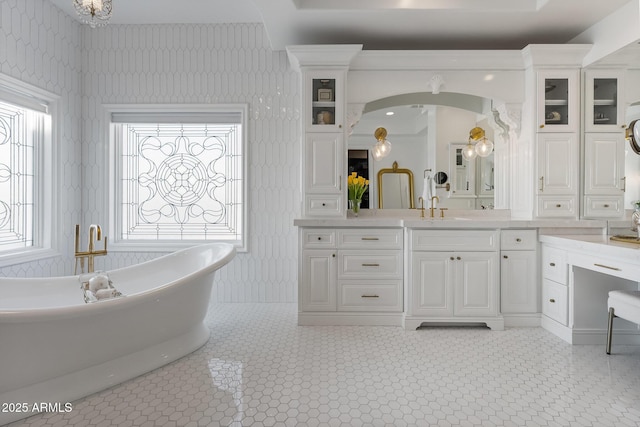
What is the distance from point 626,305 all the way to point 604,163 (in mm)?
1508

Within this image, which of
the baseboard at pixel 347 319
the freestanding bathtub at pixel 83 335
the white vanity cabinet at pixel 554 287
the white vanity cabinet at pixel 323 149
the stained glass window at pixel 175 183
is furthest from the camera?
the stained glass window at pixel 175 183

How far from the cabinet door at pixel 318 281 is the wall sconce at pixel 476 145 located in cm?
171

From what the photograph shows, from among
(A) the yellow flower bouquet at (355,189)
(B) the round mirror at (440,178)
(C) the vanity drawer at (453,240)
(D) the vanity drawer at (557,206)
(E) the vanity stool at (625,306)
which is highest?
(B) the round mirror at (440,178)

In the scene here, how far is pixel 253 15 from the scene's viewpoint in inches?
148

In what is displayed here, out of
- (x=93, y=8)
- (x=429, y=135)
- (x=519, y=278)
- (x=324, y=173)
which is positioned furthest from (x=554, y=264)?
(x=93, y=8)

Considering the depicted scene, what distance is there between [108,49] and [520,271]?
4.63m

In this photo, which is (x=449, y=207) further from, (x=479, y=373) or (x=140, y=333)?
(x=140, y=333)

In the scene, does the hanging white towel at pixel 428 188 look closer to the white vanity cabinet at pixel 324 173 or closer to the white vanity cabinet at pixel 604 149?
the white vanity cabinet at pixel 324 173

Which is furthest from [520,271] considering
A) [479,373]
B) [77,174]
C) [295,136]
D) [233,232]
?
[77,174]

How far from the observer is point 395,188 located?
3729 mm

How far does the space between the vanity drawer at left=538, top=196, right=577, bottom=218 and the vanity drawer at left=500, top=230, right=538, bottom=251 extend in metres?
0.27

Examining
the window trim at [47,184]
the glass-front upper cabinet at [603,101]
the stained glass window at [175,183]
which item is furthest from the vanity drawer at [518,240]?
the window trim at [47,184]

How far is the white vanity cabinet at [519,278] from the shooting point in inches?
125

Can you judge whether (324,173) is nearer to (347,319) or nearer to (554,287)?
(347,319)
